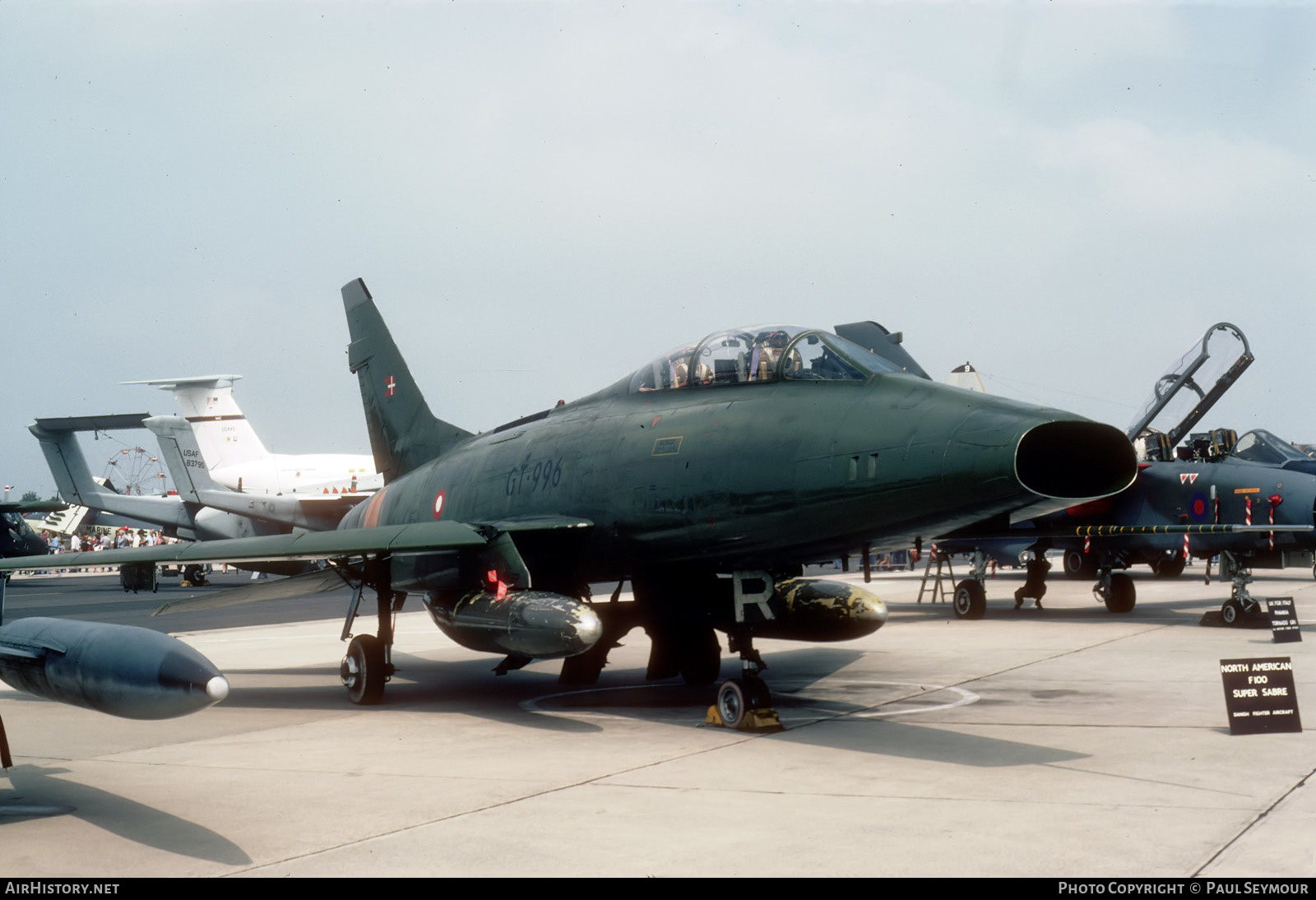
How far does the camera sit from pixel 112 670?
5930mm

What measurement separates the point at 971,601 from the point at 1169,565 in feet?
23.4

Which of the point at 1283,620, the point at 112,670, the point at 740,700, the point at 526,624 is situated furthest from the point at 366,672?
the point at 1283,620

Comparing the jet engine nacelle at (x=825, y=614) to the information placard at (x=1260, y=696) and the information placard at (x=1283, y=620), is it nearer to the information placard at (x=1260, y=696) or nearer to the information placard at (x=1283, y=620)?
the information placard at (x=1260, y=696)

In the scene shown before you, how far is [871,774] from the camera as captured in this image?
6.71 meters

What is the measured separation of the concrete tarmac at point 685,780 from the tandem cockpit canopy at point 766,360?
2.88 meters

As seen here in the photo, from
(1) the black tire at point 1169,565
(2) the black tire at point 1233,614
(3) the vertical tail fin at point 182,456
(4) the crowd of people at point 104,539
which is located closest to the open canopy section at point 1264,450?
(1) the black tire at point 1169,565

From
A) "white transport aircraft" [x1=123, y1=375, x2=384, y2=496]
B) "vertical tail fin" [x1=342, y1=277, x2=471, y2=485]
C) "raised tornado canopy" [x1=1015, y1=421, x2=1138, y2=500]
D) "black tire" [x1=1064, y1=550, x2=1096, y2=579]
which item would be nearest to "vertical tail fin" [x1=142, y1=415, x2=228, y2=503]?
"white transport aircraft" [x1=123, y1=375, x2=384, y2=496]

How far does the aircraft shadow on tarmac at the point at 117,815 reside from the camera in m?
5.27

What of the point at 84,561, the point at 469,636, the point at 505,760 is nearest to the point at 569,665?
the point at 469,636

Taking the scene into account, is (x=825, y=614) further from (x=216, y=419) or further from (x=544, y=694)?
(x=216, y=419)

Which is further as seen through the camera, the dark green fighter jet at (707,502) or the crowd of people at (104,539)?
the crowd of people at (104,539)

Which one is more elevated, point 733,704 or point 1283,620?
point 733,704
